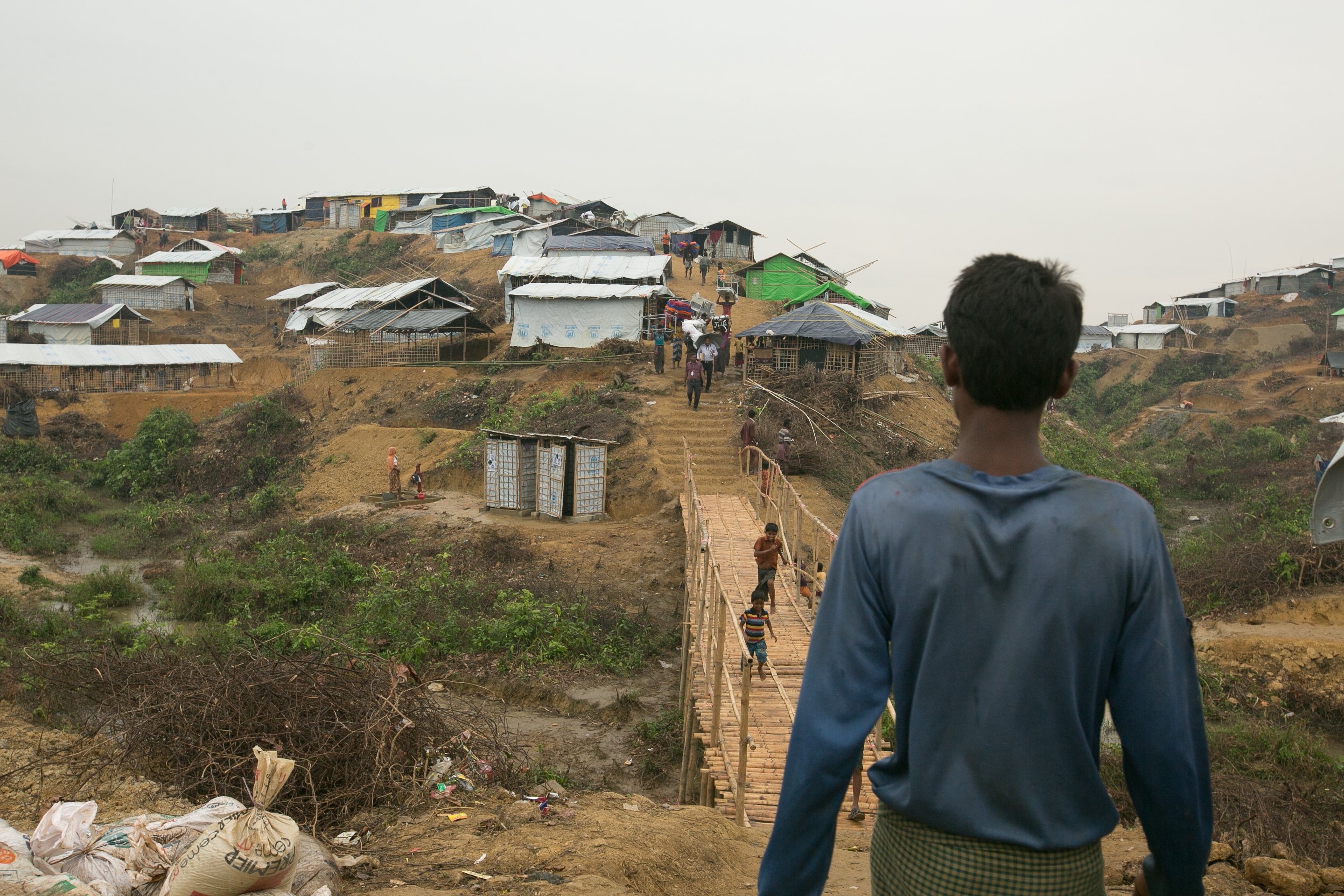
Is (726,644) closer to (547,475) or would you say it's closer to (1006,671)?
(1006,671)

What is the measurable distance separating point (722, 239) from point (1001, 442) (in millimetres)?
40524

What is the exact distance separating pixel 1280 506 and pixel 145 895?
19397 millimetres

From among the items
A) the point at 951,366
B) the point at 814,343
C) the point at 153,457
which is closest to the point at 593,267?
the point at 814,343

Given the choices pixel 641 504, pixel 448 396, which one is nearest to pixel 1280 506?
pixel 641 504

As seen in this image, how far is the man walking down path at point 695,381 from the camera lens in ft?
64.3

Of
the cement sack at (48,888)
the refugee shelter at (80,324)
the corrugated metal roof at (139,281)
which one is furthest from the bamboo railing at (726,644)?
the corrugated metal roof at (139,281)

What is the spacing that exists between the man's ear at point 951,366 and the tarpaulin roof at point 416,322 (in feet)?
83.5

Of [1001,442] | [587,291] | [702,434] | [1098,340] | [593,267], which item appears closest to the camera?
[1001,442]

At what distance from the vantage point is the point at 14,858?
3096 millimetres

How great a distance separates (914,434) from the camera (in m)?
20.4

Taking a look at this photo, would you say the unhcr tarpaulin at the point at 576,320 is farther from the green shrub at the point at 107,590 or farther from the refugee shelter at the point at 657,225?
the refugee shelter at the point at 657,225

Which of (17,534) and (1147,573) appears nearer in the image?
(1147,573)

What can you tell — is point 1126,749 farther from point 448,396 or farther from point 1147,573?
point 448,396

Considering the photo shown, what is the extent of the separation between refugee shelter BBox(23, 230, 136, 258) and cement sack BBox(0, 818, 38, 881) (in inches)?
2205
